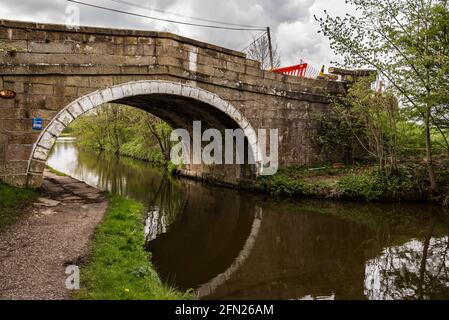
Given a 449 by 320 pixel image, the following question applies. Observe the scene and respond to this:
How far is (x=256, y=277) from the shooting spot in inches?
203

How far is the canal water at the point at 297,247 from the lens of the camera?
4852 mm

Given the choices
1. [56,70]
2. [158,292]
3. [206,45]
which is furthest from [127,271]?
[206,45]

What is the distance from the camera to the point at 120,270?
4.38 m

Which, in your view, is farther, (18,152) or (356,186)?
(356,186)

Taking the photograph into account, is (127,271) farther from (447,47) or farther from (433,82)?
(447,47)

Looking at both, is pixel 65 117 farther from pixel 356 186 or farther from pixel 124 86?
pixel 356 186

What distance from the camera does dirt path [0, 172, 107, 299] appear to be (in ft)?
12.0

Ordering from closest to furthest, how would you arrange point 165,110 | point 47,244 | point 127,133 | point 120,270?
point 120,270 → point 47,244 → point 165,110 → point 127,133

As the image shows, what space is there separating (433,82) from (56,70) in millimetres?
8340

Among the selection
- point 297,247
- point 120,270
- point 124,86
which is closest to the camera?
point 120,270

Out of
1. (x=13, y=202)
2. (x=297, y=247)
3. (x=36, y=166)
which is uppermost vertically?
(x=36, y=166)

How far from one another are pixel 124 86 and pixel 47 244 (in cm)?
448

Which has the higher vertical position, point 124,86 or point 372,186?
point 124,86

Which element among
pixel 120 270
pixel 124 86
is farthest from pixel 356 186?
pixel 120 270
